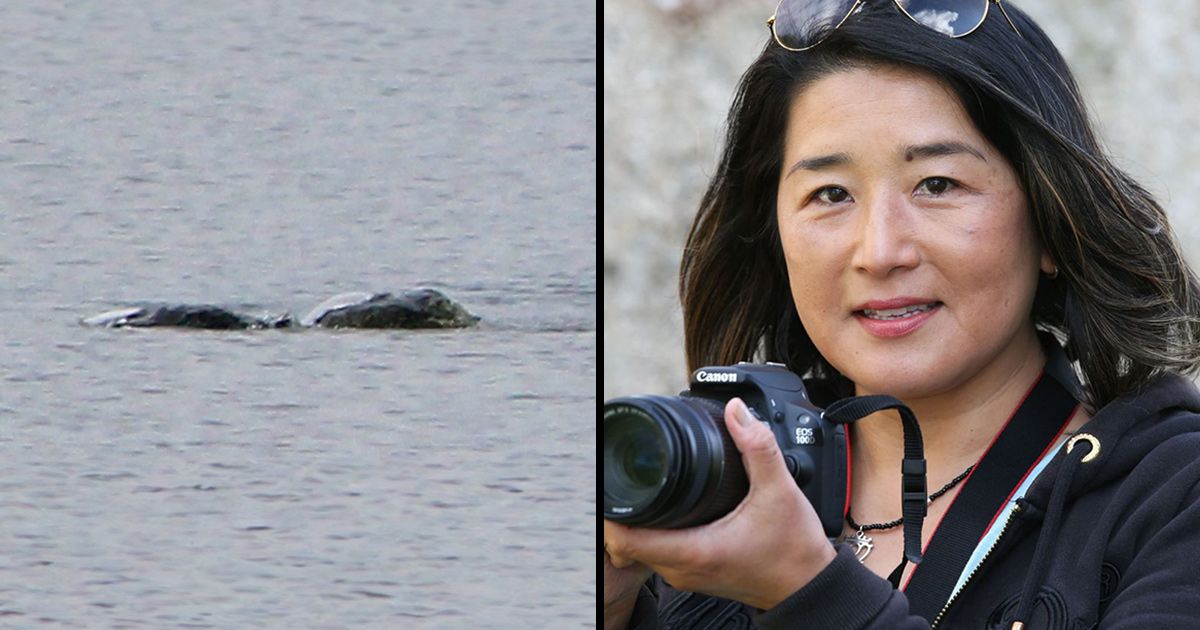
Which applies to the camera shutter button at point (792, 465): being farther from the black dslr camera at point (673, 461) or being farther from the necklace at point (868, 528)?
the necklace at point (868, 528)

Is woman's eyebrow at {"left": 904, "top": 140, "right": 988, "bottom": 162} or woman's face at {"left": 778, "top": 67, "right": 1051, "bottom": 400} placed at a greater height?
woman's eyebrow at {"left": 904, "top": 140, "right": 988, "bottom": 162}

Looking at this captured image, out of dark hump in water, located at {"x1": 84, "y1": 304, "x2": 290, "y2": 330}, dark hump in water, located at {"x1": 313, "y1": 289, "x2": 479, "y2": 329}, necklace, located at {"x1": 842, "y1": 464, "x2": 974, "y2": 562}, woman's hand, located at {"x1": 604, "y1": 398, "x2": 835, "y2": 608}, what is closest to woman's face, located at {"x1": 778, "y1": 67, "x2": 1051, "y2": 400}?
necklace, located at {"x1": 842, "y1": 464, "x2": 974, "y2": 562}

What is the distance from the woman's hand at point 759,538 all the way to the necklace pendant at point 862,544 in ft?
1.24

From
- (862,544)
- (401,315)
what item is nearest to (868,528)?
(862,544)

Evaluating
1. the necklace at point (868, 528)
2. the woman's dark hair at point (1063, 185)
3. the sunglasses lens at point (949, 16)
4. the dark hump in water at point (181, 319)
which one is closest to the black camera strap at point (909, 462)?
the necklace at point (868, 528)

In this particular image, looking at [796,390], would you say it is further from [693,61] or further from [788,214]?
[693,61]

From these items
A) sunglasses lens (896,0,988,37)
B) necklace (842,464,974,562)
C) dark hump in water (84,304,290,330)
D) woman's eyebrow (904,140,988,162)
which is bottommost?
necklace (842,464,974,562)

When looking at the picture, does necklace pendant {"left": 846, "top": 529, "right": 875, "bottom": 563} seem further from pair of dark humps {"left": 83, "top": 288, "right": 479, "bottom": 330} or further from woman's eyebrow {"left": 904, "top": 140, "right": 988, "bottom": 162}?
pair of dark humps {"left": 83, "top": 288, "right": 479, "bottom": 330}

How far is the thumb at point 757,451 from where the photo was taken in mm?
1704

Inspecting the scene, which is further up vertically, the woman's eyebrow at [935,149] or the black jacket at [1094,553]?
the woman's eyebrow at [935,149]

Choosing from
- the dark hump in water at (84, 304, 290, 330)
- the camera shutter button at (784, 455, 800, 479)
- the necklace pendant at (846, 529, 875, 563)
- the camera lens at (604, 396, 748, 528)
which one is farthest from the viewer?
the dark hump in water at (84, 304, 290, 330)

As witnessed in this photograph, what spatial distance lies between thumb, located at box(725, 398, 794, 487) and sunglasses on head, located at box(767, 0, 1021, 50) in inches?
21.6

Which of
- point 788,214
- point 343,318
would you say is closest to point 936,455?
point 788,214

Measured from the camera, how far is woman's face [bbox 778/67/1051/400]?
1.92 m
